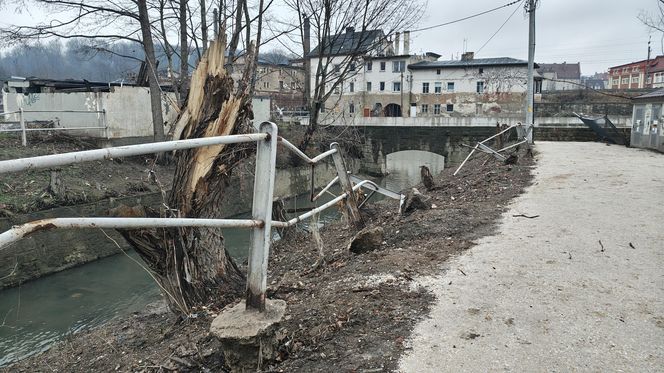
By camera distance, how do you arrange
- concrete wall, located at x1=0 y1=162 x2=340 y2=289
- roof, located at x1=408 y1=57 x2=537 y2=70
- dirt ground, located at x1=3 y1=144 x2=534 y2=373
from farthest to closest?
1. roof, located at x1=408 y1=57 x2=537 y2=70
2. concrete wall, located at x1=0 y1=162 x2=340 y2=289
3. dirt ground, located at x1=3 y1=144 x2=534 y2=373

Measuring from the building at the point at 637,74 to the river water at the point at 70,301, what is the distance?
63862 millimetres

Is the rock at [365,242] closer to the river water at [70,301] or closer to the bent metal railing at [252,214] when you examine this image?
the river water at [70,301]

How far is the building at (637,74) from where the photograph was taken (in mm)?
58531

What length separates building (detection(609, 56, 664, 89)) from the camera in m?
58.5

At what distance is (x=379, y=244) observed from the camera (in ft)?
17.0

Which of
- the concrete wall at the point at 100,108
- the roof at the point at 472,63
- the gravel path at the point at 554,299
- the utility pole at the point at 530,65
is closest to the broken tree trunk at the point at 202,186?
the gravel path at the point at 554,299

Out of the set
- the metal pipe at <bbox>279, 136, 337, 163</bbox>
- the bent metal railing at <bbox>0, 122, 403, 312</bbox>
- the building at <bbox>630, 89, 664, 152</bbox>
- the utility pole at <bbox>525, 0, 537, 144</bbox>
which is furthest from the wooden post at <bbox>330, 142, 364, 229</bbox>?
the utility pole at <bbox>525, 0, 537, 144</bbox>

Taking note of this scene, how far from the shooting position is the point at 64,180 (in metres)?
13.4

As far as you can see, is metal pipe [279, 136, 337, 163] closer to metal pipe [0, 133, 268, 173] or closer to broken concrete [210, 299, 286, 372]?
metal pipe [0, 133, 268, 173]

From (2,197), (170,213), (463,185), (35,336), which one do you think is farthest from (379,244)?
(2,197)

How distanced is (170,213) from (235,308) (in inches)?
65.8

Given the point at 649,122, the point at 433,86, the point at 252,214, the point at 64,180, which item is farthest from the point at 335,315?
the point at 433,86

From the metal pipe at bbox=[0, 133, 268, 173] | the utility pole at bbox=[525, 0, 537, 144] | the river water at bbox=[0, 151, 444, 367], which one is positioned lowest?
the river water at bbox=[0, 151, 444, 367]

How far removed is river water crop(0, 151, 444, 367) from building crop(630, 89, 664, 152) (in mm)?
13167
